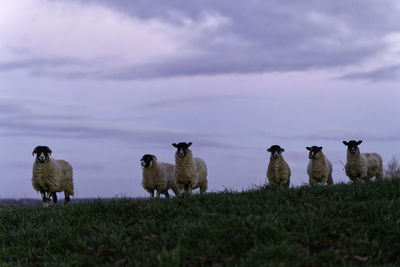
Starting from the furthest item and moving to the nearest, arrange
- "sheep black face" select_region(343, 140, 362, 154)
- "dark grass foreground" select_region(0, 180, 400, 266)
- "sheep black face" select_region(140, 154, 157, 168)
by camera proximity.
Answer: "sheep black face" select_region(343, 140, 362, 154)
"sheep black face" select_region(140, 154, 157, 168)
"dark grass foreground" select_region(0, 180, 400, 266)

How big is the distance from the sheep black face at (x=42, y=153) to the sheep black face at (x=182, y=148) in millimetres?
4847

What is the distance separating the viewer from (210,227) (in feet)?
33.6

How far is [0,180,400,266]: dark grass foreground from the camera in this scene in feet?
30.1

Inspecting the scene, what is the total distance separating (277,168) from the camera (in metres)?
20.1

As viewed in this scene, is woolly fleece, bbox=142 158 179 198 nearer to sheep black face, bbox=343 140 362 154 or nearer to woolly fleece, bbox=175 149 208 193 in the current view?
woolly fleece, bbox=175 149 208 193

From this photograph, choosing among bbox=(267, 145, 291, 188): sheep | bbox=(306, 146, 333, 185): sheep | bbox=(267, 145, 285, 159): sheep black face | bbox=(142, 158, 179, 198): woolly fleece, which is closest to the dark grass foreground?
bbox=(267, 145, 285, 159): sheep black face

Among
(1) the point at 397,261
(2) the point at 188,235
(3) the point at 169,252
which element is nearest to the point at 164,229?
(2) the point at 188,235

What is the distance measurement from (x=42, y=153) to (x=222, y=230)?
423 inches

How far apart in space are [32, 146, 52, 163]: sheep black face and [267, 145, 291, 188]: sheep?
8.63 m

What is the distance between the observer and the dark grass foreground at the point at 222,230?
9.18 metres

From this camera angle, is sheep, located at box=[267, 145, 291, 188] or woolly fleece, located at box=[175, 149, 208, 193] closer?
woolly fleece, located at box=[175, 149, 208, 193]

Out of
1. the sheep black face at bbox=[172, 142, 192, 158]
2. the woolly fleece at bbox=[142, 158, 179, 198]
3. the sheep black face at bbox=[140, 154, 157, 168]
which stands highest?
the sheep black face at bbox=[172, 142, 192, 158]

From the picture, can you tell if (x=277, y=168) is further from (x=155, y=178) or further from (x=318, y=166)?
(x=155, y=178)

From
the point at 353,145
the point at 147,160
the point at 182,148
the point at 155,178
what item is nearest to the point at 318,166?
the point at 353,145
